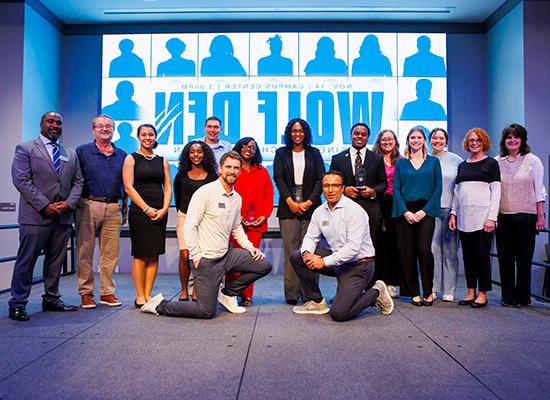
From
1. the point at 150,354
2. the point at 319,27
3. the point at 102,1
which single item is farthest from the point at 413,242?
the point at 102,1

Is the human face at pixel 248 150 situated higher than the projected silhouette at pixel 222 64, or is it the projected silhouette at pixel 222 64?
the projected silhouette at pixel 222 64

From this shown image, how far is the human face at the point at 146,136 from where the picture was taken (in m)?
3.52

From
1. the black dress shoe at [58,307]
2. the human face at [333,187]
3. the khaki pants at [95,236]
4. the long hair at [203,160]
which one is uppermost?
the long hair at [203,160]

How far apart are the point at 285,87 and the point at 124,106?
7.39 feet

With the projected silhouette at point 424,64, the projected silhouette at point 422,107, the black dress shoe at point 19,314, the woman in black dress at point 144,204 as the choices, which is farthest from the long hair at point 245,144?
the projected silhouette at point 424,64

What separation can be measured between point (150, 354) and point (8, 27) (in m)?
4.86

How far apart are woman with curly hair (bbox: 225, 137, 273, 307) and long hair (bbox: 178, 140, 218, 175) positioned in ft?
0.80

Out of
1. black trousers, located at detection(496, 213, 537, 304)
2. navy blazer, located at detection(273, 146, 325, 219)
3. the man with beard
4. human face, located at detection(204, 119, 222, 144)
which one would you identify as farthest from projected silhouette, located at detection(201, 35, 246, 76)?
black trousers, located at detection(496, 213, 537, 304)

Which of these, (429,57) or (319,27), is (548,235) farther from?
(319,27)

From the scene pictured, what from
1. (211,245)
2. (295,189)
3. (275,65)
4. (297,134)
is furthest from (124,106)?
(211,245)

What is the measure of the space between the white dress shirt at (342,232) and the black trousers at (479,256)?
3.34 feet

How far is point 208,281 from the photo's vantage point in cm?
318

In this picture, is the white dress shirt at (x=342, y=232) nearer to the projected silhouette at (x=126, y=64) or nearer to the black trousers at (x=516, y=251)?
the black trousers at (x=516, y=251)

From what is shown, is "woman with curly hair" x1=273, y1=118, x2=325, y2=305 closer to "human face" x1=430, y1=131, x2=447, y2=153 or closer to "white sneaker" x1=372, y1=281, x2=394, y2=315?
"white sneaker" x1=372, y1=281, x2=394, y2=315
